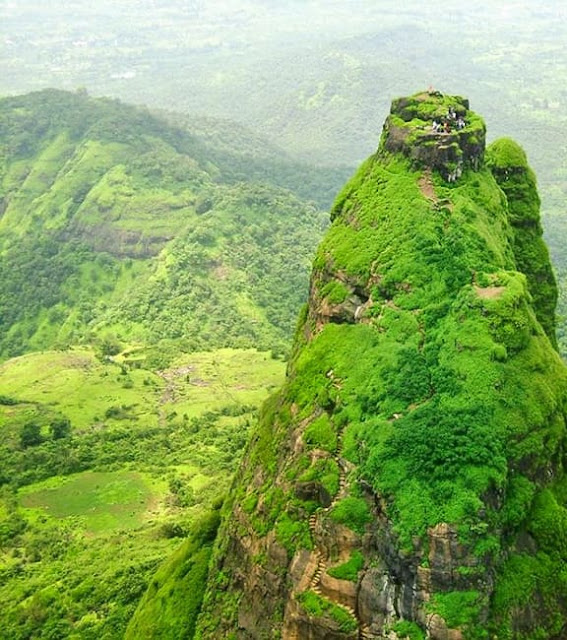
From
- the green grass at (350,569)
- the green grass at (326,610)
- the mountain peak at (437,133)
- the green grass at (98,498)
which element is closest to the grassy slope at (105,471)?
the green grass at (98,498)

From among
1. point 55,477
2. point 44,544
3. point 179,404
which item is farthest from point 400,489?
point 179,404

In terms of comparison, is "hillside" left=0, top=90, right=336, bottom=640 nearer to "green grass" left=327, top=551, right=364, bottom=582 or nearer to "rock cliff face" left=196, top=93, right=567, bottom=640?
"rock cliff face" left=196, top=93, right=567, bottom=640

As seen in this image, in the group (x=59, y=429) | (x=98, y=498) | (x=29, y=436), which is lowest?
(x=59, y=429)

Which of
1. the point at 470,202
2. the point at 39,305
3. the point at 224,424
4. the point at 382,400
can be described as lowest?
the point at 39,305

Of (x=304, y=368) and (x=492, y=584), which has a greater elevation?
(x=304, y=368)

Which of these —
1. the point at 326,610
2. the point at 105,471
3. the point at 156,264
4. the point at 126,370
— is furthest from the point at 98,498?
the point at 156,264

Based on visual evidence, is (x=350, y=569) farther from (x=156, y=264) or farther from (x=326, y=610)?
(x=156, y=264)

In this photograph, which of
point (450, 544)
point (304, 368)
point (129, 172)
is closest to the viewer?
point (450, 544)

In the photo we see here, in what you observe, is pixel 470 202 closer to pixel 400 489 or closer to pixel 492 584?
pixel 400 489
